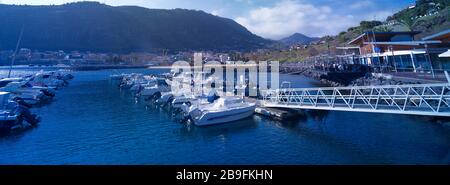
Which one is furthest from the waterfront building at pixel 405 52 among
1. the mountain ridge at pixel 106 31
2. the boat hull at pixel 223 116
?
the mountain ridge at pixel 106 31

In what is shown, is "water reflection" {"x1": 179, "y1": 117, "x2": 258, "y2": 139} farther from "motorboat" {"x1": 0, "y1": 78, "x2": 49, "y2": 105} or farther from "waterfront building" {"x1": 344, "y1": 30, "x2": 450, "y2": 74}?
"motorboat" {"x1": 0, "y1": 78, "x2": 49, "y2": 105}

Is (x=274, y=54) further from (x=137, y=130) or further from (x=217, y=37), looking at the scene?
(x=137, y=130)

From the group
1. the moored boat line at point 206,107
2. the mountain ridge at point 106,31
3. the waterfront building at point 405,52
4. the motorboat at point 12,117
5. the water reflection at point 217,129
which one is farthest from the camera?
the mountain ridge at point 106,31

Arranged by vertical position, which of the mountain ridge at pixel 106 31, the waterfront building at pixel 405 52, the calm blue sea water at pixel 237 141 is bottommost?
the calm blue sea water at pixel 237 141

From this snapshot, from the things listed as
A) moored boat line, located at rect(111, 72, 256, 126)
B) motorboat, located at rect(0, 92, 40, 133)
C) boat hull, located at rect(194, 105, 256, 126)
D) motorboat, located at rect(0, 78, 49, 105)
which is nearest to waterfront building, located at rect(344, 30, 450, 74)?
boat hull, located at rect(194, 105, 256, 126)

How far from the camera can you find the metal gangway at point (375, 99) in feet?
48.5

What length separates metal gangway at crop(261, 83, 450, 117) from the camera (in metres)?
14.8

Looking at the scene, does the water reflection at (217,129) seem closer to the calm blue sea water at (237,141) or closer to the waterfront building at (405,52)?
the calm blue sea water at (237,141)

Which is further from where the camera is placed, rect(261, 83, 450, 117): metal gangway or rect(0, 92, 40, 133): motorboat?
rect(0, 92, 40, 133): motorboat

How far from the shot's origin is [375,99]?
24.3 metres

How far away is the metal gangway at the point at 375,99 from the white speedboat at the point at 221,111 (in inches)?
96.4

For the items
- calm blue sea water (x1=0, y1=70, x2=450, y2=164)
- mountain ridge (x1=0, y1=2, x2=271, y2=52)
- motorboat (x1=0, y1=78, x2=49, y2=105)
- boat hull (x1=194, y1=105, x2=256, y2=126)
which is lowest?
calm blue sea water (x1=0, y1=70, x2=450, y2=164)

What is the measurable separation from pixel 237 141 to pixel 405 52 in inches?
1095

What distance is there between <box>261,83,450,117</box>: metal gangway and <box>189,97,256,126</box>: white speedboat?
245 cm
